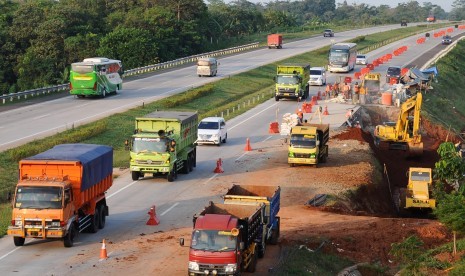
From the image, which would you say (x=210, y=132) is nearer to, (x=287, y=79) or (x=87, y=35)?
(x=287, y=79)

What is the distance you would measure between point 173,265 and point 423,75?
236 feet

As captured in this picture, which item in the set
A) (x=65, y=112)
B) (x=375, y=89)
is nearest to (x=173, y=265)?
(x=65, y=112)

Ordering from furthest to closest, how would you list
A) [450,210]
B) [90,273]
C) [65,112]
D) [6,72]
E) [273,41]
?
[273,41] < [6,72] < [65,112] < [450,210] < [90,273]

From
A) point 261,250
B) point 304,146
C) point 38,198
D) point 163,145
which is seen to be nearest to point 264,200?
point 261,250

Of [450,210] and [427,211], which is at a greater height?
[450,210]

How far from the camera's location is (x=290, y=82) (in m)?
81.9

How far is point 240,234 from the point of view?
27984 mm

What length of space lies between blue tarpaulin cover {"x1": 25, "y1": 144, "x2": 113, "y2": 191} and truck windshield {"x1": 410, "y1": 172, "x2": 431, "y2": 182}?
59.3ft

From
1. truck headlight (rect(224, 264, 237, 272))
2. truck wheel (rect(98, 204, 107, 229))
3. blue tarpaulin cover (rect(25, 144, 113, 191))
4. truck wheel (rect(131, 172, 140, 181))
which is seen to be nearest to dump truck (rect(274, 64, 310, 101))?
truck wheel (rect(131, 172, 140, 181))

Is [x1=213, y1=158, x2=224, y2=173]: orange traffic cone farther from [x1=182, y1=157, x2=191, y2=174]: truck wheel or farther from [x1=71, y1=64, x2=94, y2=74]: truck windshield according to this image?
[x1=71, y1=64, x2=94, y2=74]: truck windshield

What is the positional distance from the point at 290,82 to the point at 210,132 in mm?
25050

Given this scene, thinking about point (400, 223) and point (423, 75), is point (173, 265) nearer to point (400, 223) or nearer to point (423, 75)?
point (400, 223)

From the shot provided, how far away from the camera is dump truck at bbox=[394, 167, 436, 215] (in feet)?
152

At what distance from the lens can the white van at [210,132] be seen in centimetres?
5828
